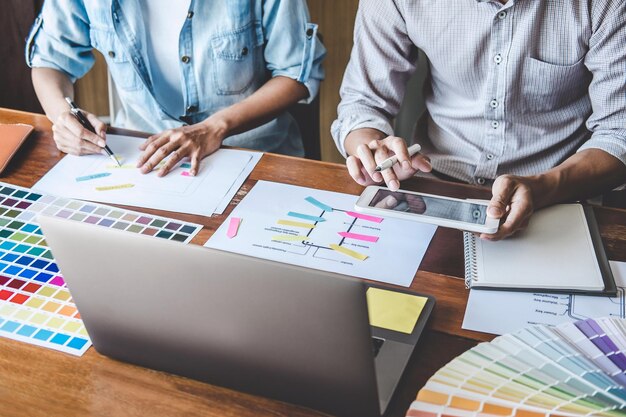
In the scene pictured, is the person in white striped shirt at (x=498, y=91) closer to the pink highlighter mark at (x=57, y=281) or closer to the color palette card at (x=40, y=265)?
the color palette card at (x=40, y=265)

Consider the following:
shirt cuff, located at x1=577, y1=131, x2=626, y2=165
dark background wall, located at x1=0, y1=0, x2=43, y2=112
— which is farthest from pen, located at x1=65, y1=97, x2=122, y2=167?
dark background wall, located at x1=0, y1=0, x2=43, y2=112

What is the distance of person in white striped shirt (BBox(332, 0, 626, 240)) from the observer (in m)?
1.35

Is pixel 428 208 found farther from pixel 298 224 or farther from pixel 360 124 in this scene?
pixel 360 124

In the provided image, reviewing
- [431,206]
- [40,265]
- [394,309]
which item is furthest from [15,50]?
[394,309]

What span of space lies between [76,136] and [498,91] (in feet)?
2.81

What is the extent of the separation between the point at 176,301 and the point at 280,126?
1.05 metres

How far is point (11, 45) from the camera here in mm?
2547

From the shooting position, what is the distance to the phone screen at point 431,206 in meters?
1.10

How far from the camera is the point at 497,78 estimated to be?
1.46m

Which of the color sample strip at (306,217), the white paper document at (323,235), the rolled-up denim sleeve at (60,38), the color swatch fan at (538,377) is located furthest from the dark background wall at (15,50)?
the color swatch fan at (538,377)

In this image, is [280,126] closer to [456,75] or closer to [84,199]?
[456,75]

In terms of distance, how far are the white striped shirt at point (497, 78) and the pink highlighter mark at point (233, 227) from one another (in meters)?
0.41

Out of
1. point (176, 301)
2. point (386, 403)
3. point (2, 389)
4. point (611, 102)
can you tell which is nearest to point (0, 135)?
point (2, 389)

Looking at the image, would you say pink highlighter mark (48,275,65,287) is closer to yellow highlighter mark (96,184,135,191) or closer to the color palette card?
the color palette card
